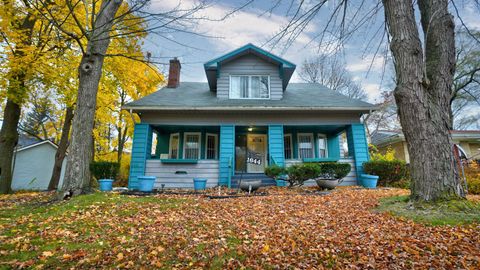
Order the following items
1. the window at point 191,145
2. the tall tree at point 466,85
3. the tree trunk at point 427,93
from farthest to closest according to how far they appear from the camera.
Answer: the tall tree at point 466,85
the window at point 191,145
the tree trunk at point 427,93

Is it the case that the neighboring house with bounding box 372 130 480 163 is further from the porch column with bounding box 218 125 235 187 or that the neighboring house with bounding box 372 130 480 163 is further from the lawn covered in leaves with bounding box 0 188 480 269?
the lawn covered in leaves with bounding box 0 188 480 269

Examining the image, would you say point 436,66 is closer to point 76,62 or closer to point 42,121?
point 76,62

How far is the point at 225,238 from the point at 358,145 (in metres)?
8.49

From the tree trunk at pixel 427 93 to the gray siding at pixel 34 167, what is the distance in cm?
2160

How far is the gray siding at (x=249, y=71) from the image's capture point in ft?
35.1

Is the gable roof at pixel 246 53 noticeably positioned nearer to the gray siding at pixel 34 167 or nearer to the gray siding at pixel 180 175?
the gray siding at pixel 180 175

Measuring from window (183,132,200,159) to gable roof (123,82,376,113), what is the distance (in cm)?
193

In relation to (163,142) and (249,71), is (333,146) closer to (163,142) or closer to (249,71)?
(249,71)

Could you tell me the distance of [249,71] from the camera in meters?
10.9

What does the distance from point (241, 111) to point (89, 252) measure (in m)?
7.74

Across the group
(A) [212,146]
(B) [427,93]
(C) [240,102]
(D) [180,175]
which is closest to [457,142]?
(B) [427,93]

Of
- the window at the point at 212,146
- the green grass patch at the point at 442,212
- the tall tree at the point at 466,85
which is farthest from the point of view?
the tall tree at the point at 466,85


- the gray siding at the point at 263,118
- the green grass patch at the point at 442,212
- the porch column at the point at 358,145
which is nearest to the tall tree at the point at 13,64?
the gray siding at the point at 263,118

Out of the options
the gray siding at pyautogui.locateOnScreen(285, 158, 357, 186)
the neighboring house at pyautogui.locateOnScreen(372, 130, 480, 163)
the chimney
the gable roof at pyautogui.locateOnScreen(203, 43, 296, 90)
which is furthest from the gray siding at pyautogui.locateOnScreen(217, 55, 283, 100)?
the neighboring house at pyautogui.locateOnScreen(372, 130, 480, 163)
